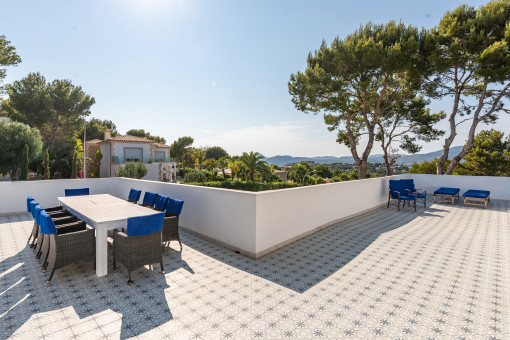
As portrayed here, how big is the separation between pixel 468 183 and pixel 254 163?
53.8ft

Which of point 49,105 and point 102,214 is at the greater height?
point 49,105

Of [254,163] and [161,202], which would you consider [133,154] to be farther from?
[161,202]

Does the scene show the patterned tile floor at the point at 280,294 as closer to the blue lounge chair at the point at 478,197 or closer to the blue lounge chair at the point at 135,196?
the blue lounge chair at the point at 135,196

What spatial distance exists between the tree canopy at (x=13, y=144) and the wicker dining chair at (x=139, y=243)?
1496 cm

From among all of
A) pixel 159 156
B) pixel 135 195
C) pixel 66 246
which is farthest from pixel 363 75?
pixel 159 156

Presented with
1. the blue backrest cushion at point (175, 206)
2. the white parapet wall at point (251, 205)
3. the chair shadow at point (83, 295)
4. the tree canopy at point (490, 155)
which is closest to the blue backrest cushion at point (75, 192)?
the white parapet wall at point (251, 205)

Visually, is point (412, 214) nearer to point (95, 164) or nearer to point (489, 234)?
point (489, 234)

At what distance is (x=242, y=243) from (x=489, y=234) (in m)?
6.07

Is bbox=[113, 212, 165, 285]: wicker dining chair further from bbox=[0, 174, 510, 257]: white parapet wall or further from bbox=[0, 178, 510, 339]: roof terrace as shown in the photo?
bbox=[0, 174, 510, 257]: white parapet wall

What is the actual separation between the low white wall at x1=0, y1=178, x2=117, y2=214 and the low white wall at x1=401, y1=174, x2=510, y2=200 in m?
13.7

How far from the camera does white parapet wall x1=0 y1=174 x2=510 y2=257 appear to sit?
4.40m

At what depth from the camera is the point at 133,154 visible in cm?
2492

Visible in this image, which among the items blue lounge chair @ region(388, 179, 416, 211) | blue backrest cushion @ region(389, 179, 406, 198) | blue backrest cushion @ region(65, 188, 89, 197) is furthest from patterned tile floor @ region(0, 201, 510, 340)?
blue backrest cushion @ region(389, 179, 406, 198)

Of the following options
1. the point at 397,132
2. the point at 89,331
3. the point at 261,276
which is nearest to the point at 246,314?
the point at 261,276
